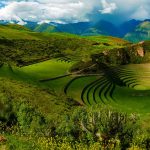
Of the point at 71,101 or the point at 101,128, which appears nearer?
the point at 101,128

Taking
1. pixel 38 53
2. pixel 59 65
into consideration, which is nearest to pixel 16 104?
pixel 59 65

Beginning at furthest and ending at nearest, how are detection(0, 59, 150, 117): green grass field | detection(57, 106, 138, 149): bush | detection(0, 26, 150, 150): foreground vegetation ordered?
detection(0, 59, 150, 117): green grass field < detection(57, 106, 138, 149): bush < detection(0, 26, 150, 150): foreground vegetation

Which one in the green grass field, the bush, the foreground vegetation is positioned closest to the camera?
the foreground vegetation

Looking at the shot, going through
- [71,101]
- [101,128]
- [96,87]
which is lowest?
[101,128]

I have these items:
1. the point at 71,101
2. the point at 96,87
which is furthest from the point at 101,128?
the point at 96,87

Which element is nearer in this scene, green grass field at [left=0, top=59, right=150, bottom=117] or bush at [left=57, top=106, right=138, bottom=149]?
bush at [left=57, top=106, right=138, bottom=149]

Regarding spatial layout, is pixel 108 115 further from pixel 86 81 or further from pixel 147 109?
pixel 86 81

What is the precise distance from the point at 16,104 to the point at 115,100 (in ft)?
185

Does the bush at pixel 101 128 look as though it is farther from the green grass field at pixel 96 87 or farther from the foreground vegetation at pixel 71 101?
the green grass field at pixel 96 87

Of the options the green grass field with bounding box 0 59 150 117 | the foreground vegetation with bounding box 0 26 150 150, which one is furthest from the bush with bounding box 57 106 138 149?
the green grass field with bounding box 0 59 150 117

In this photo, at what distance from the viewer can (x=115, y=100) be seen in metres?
101

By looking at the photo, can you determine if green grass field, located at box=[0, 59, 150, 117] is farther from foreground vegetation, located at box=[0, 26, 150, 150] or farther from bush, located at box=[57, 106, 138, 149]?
bush, located at box=[57, 106, 138, 149]

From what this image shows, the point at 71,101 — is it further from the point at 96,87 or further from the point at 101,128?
the point at 101,128

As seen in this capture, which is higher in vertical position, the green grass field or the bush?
the green grass field
